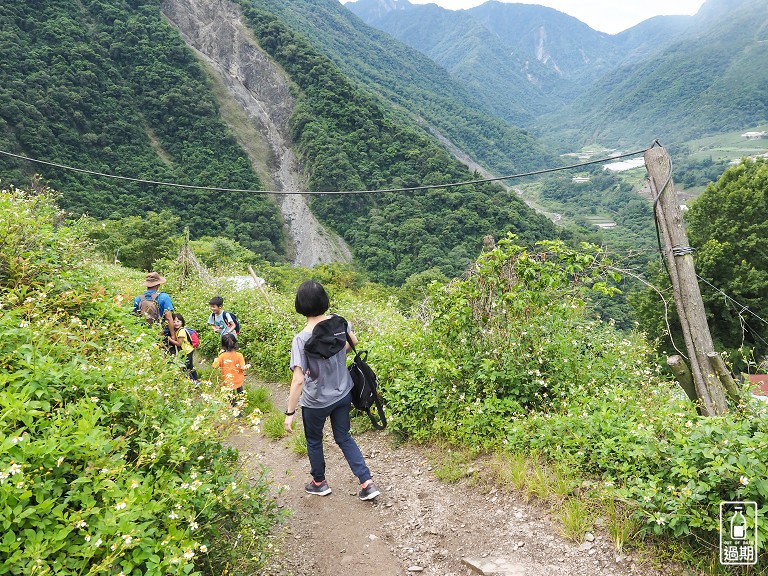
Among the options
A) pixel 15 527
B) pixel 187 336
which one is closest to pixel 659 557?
pixel 15 527

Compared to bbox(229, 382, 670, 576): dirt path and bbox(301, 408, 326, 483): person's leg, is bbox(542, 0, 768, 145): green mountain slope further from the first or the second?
bbox(301, 408, 326, 483): person's leg

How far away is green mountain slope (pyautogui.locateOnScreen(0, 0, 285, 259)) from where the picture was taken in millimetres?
45750

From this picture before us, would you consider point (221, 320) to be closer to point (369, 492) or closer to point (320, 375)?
point (320, 375)

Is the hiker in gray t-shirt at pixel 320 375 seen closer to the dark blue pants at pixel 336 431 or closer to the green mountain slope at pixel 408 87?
the dark blue pants at pixel 336 431

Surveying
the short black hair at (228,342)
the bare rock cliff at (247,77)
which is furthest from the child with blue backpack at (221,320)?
the bare rock cliff at (247,77)

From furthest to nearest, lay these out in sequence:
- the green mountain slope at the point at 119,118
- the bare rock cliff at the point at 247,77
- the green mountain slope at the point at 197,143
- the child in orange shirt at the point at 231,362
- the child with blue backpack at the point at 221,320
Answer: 1. the bare rock cliff at the point at 247,77
2. the green mountain slope at the point at 197,143
3. the green mountain slope at the point at 119,118
4. the child with blue backpack at the point at 221,320
5. the child in orange shirt at the point at 231,362

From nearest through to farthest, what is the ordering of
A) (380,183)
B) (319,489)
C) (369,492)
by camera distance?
(369,492) < (319,489) < (380,183)

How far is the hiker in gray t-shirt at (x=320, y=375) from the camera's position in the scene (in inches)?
131

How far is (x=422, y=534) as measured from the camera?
3357 mm

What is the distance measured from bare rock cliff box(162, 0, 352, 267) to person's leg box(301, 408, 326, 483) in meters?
61.8

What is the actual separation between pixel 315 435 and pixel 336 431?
0.18 m

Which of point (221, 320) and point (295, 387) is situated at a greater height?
point (295, 387)

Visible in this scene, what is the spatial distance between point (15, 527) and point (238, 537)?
3.41 feet

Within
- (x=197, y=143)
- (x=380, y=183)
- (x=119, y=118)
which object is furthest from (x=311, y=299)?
(x=119, y=118)
